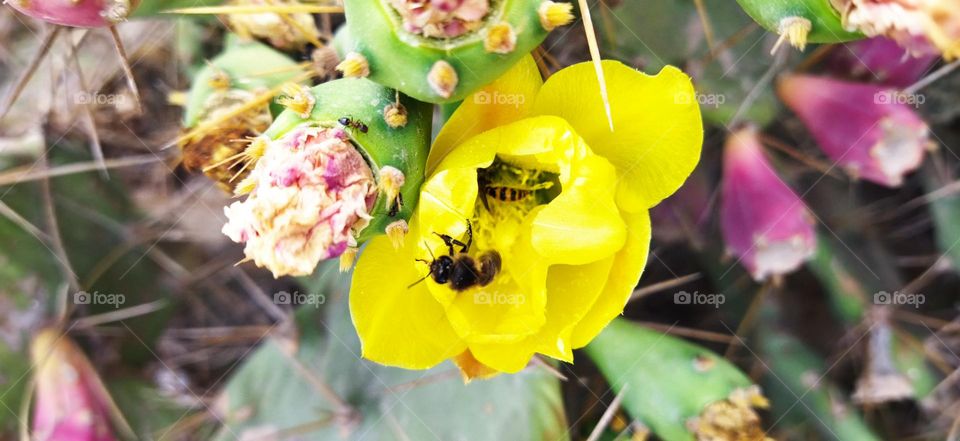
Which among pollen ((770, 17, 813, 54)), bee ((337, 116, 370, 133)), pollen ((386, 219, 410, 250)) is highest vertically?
pollen ((770, 17, 813, 54))

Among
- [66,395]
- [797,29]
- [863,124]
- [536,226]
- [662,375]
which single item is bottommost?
[66,395]

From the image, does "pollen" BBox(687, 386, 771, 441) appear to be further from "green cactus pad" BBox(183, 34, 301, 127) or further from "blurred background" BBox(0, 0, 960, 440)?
"green cactus pad" BBox(183, 34, 301, 127)

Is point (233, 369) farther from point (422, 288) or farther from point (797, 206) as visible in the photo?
point (797, 206)

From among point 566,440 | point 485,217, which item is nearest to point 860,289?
point 566,440

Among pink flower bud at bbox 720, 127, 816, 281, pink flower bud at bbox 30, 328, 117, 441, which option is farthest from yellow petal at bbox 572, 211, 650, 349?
pink flower bud at bbox 30, 328, 117, 441

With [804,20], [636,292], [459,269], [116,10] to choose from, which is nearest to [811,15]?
[804,20]

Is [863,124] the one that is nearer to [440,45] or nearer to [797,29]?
[797,29]
